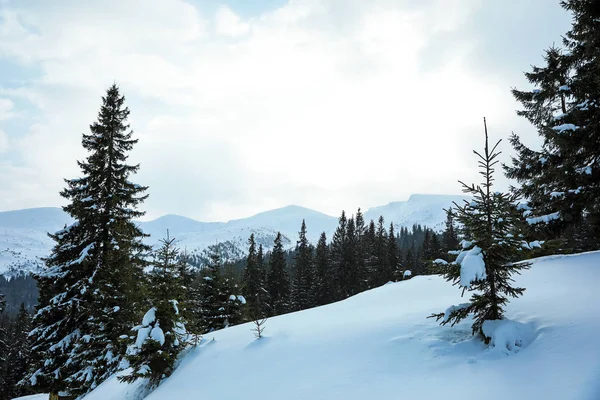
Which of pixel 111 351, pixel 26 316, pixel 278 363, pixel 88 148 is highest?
pixel 88 148

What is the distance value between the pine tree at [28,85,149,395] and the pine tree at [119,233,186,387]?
3668 millimetres

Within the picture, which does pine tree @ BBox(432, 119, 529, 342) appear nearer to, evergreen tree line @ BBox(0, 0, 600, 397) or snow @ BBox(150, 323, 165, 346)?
evergreen tree line @ BBox(0, 0, 600, 397)

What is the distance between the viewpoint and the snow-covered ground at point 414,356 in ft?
16.6

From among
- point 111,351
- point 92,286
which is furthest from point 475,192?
point 92,286

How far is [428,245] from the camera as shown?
2608 inches

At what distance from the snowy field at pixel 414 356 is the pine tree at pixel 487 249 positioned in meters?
0.65

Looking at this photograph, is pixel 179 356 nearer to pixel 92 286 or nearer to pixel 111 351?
pixel 111 351

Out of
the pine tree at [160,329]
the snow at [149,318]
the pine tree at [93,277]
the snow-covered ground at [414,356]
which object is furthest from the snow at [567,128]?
the pine tree at [93,277]

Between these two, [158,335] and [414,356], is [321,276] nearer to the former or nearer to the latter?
[158,335]

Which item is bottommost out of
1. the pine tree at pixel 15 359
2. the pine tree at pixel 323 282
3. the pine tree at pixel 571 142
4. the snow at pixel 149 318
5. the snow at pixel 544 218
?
the pine tree at pixel 15 359

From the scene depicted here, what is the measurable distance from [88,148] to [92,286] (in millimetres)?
7120

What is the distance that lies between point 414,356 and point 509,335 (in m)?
1.78

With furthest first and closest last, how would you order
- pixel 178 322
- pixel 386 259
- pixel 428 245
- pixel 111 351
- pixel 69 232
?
pixel 428 245
pixel 386 259
pixel 69 232
pixel 111 351
pixel 178 322

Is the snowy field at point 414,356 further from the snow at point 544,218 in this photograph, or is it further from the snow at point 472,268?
the snow at point 544,218
